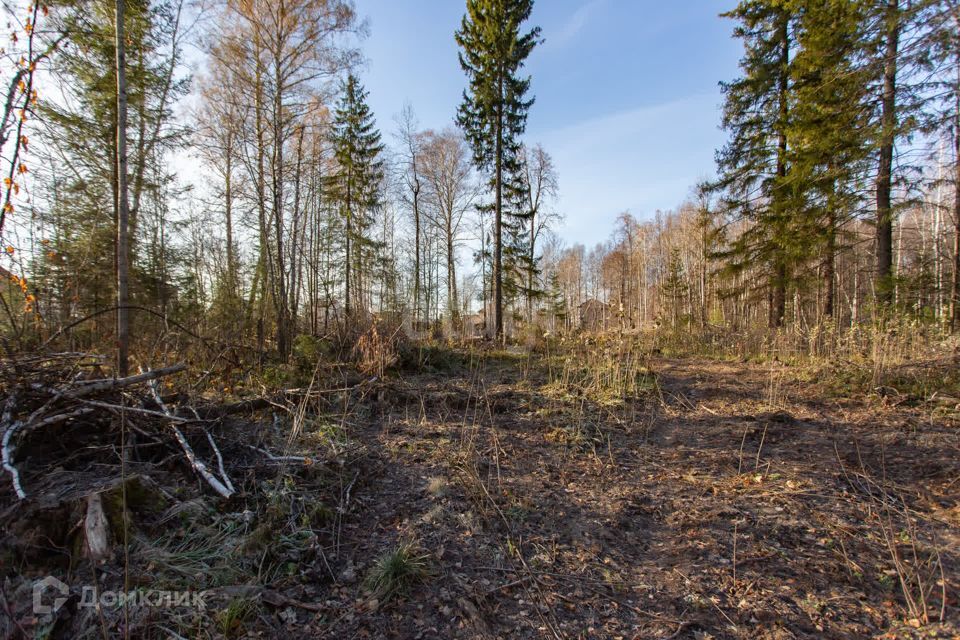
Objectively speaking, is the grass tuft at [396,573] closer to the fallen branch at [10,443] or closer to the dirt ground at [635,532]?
the dirt ground at [635,532]

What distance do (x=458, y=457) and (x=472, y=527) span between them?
103 cm

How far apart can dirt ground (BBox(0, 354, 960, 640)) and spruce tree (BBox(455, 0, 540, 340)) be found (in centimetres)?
887

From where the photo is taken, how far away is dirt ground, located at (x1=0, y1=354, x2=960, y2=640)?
1694 mm

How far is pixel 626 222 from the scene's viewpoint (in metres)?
29.9

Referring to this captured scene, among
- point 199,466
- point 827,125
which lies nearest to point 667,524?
point 199,466

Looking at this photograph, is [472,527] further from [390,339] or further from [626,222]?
[626,222]

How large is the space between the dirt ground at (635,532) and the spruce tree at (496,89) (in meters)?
8.87

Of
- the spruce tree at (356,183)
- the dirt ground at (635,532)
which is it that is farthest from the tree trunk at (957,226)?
the spruce tree at (356,183)

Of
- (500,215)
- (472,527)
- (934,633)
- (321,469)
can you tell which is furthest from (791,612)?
(500,215)

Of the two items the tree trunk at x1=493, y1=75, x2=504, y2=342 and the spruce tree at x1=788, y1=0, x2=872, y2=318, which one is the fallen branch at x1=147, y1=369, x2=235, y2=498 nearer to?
the tree trunk at x1=493, y1=75, x2=504, y2=342

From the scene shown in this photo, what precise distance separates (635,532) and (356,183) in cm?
1674

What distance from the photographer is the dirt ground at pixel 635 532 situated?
66.7 inches

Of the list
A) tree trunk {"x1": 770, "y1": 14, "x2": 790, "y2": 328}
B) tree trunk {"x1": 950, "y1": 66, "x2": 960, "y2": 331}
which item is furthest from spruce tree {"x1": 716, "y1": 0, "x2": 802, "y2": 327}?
tree trunk {"x1": 950, "y1": 66, "x2": 960, "y2": 331}

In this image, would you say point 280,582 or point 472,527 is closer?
point 280,582
